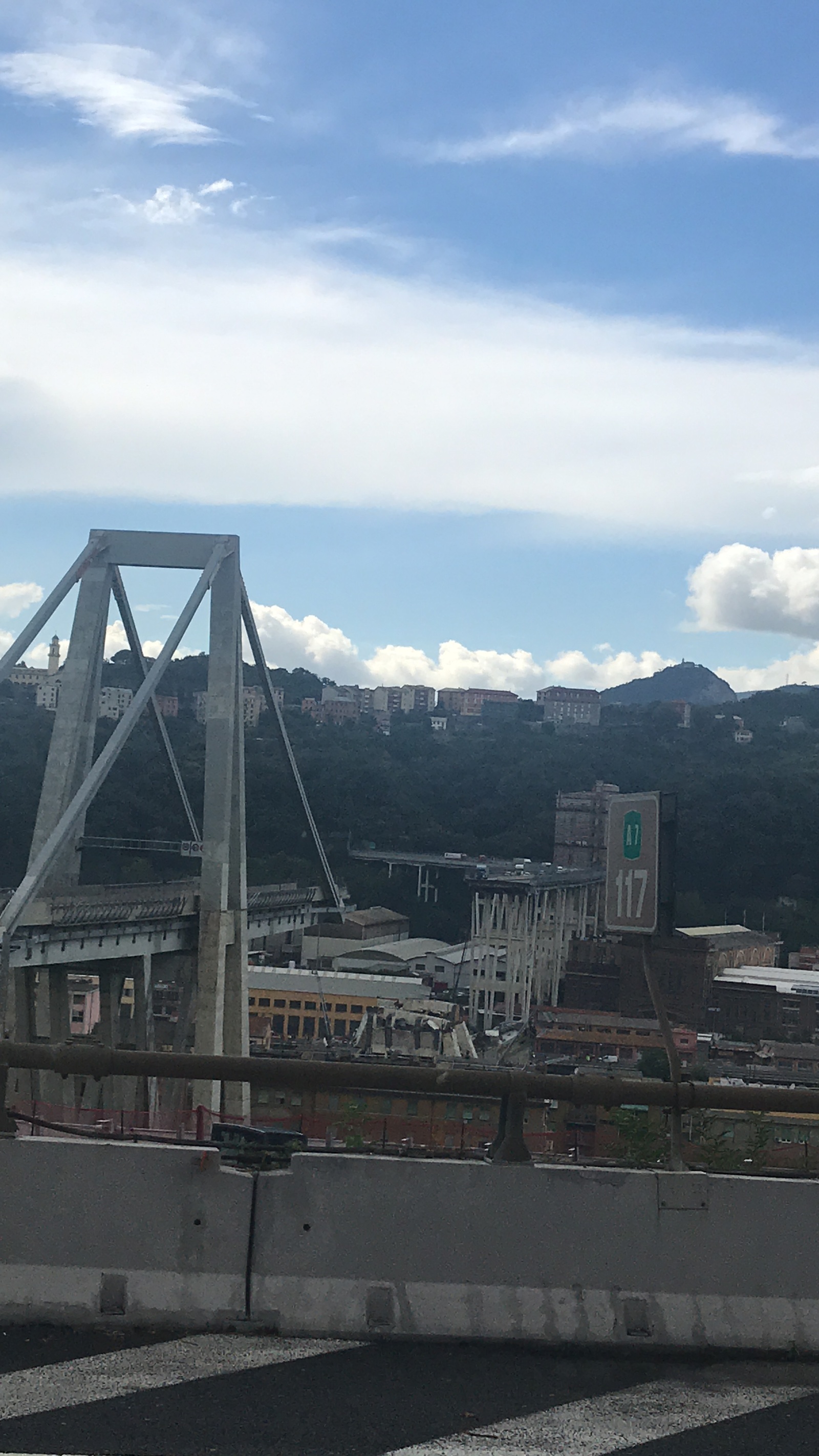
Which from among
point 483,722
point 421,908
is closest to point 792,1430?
point 421,908

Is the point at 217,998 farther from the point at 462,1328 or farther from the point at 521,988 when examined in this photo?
the point at 521,988

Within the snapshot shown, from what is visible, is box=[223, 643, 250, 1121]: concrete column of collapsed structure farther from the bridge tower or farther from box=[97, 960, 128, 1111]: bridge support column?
box=[97, 960, 128, 1111]: bridge support column

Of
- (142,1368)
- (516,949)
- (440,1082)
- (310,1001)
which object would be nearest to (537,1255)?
(440,1082)

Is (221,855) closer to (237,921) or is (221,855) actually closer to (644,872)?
(237,921)

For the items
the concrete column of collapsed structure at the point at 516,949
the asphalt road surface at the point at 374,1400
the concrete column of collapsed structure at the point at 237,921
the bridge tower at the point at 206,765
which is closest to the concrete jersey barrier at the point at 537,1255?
the asphalt road surface at the point at 374,1400

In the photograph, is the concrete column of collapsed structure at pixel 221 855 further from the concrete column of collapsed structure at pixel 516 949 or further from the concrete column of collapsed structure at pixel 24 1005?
the concrete column of collapsed structure at pixel 516 949
